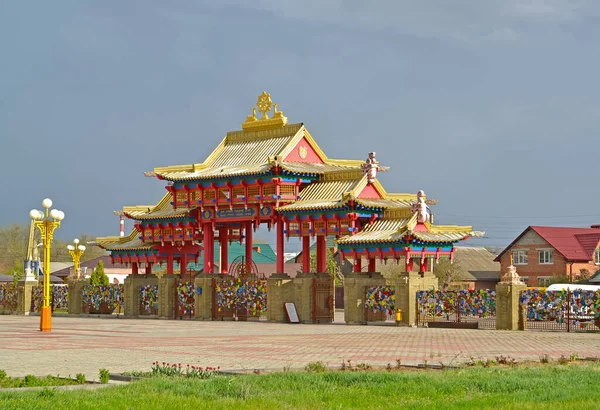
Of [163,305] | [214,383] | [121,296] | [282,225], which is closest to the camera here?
Result: [214,383]

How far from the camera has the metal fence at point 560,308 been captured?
3506 centimetres

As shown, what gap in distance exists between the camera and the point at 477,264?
89.4 meters

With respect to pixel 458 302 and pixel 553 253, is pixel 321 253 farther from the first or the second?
pixel 553 253

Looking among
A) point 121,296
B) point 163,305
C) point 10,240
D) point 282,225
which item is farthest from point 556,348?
point 10,240

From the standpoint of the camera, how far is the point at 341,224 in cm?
4325

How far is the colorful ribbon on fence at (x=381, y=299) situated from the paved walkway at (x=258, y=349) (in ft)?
24.8

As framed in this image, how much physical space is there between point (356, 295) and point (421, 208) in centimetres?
460

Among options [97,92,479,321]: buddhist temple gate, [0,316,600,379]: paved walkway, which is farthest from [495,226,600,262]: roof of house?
[0,316,600,379]: paved walkway

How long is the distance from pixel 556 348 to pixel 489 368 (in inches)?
305

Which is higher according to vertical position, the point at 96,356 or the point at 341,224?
the point at 341,224

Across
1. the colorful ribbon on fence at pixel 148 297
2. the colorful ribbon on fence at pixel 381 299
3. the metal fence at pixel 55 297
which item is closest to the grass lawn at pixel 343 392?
the colorful ribbon on fence at pixel 381 299

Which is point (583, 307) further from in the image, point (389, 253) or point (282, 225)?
point (282, 225)

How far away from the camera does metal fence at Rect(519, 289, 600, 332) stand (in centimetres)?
3506

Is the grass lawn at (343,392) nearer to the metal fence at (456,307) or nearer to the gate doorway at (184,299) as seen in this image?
the metal fence at (456,307)
